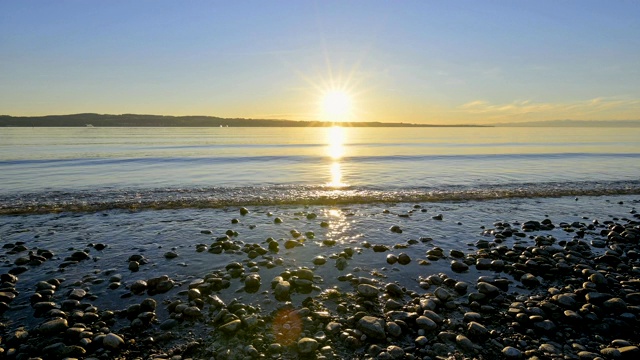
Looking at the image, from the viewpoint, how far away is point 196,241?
12953 mm

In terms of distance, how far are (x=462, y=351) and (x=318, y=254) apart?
5812 mm

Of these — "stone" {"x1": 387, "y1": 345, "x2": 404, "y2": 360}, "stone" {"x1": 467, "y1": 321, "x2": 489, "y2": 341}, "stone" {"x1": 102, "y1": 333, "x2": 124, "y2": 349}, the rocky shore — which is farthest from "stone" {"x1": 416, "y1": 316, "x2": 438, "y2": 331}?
"stone" {"x1": 102, "y1": 333, "x2": 124, "y2": 349}

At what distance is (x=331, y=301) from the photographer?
8242mm

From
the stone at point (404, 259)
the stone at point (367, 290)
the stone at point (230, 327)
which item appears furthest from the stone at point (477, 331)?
the stone at point (230, 327)

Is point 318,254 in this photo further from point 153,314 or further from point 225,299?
point 153,314

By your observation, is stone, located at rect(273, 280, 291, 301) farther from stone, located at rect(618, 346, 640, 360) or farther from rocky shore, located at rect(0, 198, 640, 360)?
stone, located at rect(618, 346, 640, 360)

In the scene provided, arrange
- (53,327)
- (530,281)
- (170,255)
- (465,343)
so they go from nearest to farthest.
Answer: (465,343)
(53,327)
(530,281)
(170,255)

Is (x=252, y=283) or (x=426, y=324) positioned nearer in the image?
(x=426, y=324)

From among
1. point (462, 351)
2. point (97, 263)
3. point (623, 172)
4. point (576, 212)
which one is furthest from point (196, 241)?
point (623, 172)

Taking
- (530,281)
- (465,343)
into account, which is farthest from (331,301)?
(530,281)

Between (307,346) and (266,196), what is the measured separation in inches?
639

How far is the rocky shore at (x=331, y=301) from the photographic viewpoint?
6.39m

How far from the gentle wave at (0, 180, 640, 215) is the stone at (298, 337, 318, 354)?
45.6 ft

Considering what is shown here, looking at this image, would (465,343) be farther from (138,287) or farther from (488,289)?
(138,287)
